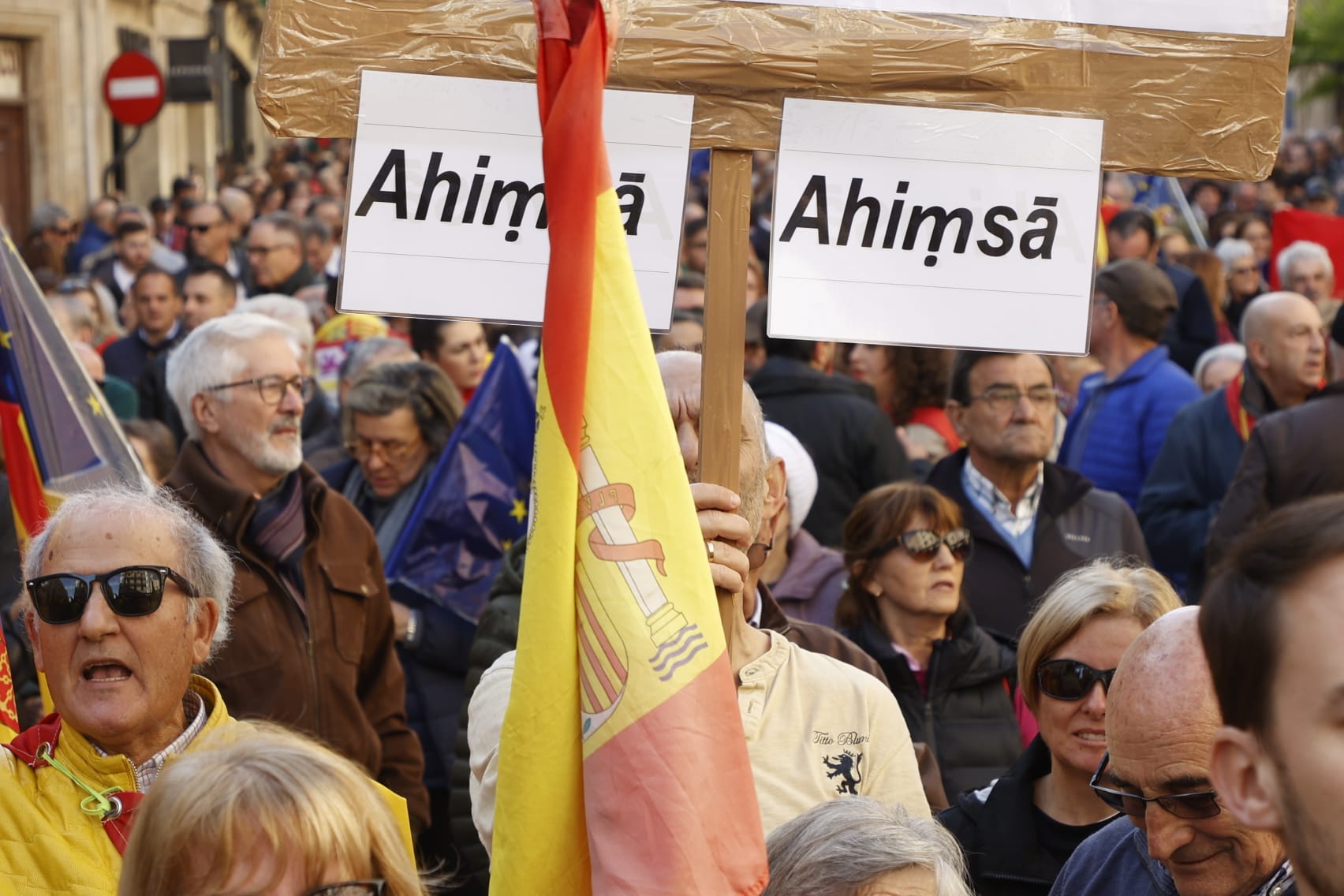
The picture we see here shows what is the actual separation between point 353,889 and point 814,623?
2236 mm

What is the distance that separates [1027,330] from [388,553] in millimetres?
3217

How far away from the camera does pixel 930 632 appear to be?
4.38m

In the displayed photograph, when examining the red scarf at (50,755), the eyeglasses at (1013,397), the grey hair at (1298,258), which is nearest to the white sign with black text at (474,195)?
the red scarf at (50,755)

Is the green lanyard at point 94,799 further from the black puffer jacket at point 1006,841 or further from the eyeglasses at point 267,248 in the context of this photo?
the eyeglasses at point 267,248

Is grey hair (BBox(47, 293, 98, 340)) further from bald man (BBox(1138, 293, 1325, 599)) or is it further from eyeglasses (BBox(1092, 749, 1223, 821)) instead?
eyeglasses (BBox(1092, 749, 1223, 821))

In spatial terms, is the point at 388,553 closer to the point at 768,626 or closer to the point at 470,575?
the point at 470,575

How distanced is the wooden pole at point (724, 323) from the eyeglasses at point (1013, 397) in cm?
271

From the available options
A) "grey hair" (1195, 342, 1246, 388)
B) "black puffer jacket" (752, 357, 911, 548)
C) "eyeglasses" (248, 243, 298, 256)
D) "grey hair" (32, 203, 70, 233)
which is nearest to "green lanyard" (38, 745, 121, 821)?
"black puffer jacket" (752, 357, 911, 548)

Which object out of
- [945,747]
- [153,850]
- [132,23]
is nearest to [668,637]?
[153,850]

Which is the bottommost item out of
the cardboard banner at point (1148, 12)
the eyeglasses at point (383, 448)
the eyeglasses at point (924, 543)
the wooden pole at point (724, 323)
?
the eyeglasses at point (383, 448)

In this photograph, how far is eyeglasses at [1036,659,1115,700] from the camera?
321 cm

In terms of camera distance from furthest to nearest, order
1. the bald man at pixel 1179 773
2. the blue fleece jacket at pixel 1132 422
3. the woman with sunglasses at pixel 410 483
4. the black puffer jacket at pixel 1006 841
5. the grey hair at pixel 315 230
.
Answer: the grey hair at pixel 315 230 < the blue fleece jacket at pixel 1132 422 < the woman with sunglasses at pixel 410 483 < the black puffer jacket at pixel 1006 841 < the bald man at pixel 1179 773

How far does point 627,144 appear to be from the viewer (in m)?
2.58

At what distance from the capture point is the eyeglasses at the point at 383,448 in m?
5.68
